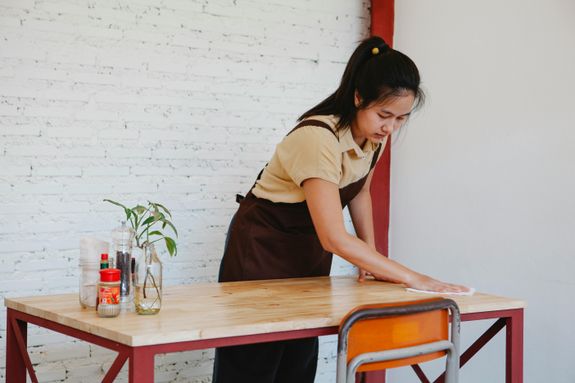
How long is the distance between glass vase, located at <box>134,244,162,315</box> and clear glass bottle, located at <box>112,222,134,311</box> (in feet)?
0.14

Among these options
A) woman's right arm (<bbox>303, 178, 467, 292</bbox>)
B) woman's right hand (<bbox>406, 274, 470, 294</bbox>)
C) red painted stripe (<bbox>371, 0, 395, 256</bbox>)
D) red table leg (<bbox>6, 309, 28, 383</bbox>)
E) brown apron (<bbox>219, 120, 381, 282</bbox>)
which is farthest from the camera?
red painted stripe (<bbox>371, 0, 395, 256</bbox>)

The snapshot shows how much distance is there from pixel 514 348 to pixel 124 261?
1187 millimetres

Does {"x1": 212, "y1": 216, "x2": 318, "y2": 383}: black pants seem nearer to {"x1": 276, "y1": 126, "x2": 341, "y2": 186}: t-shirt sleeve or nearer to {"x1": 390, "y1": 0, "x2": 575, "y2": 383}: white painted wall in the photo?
{"x1": 276, "y1": 126, "x2": 341, "y2": 186}: t-shirt sleeve

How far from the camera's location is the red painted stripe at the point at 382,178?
14.8ft

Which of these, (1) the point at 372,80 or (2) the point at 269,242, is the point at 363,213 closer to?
(2) the point at 269,242

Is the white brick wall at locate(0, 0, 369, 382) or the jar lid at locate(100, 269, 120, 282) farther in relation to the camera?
the white brick wall at locate(0, 0, 369, 382)

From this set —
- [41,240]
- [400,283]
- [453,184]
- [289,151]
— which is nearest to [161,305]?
[289,151]

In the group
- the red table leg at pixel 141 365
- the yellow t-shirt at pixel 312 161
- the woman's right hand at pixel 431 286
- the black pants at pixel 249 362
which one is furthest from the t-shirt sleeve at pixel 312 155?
the red table leg at pixel 141 365

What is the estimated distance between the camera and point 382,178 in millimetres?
4516

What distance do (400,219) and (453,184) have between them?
49 cm

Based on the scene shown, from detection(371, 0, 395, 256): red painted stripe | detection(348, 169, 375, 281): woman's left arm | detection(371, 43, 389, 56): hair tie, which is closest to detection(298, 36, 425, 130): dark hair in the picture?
detection(371, 43, 389, 56): hair tie

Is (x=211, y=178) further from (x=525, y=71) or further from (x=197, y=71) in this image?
(x=525, y=71)

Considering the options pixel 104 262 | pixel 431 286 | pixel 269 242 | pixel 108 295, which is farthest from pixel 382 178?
pixel 108 295

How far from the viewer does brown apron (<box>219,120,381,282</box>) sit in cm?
271
